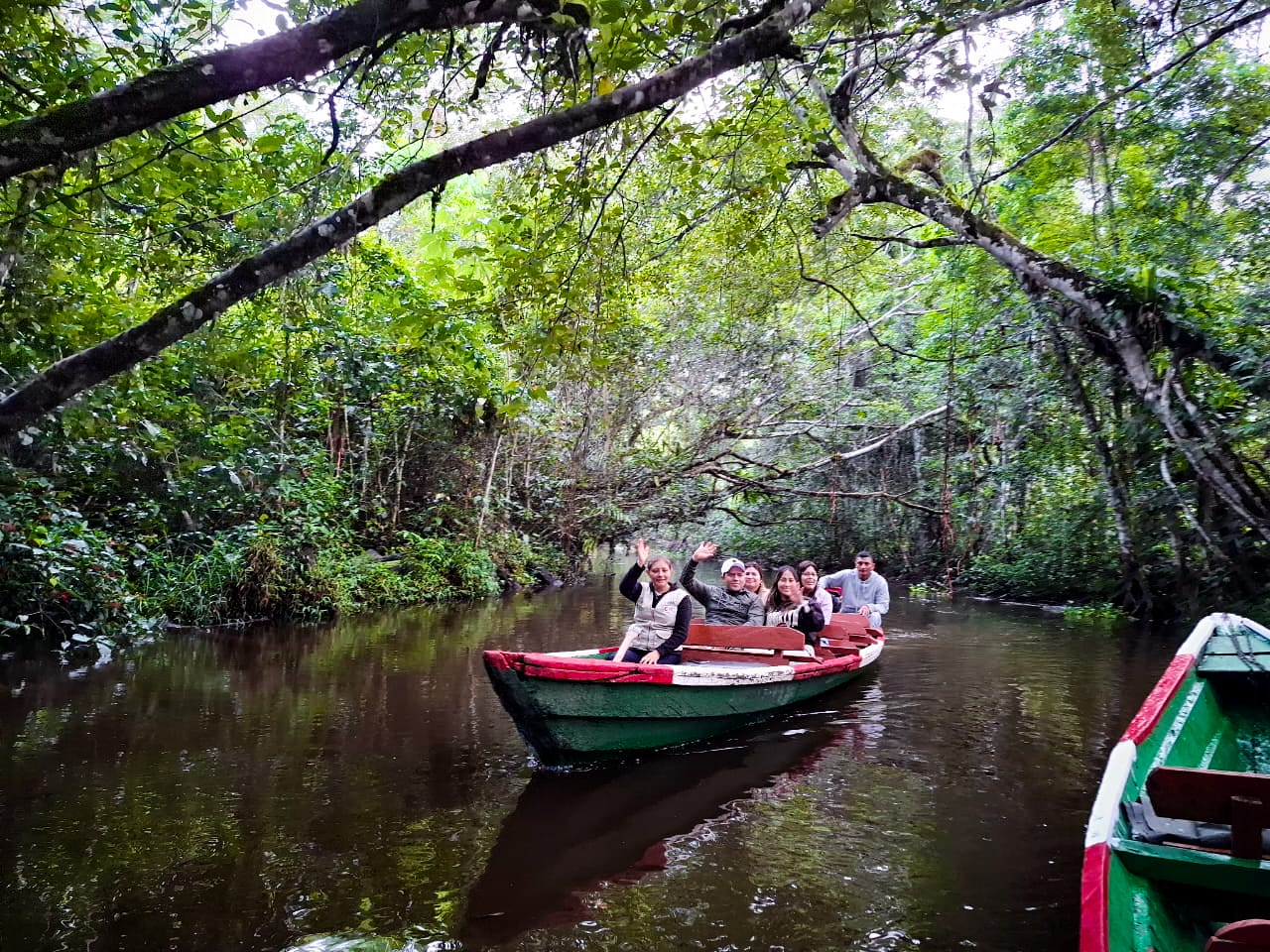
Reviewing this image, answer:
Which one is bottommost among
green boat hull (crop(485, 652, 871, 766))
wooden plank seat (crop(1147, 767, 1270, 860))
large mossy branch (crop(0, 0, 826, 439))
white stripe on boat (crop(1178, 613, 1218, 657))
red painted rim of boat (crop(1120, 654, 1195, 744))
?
green boat hull (crop(485, 652, 871, 766))

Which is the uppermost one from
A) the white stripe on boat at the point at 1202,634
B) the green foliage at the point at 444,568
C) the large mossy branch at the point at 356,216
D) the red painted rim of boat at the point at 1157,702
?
the large mossy branch at the point at 356,216

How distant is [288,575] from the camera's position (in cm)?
1119

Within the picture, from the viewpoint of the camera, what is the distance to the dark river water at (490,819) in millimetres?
3555

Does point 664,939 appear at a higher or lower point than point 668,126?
lower

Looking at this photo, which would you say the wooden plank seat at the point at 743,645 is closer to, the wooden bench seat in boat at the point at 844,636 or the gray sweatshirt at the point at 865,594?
the wooden bench seat in boat at the point at 844,636

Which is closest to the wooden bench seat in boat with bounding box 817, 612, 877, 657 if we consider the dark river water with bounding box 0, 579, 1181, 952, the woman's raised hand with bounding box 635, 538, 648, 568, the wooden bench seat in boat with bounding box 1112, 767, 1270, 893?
the dark river water with bounding box 0, 579, 1181, 952

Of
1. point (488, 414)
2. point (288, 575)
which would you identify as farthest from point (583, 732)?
point (488, 414)

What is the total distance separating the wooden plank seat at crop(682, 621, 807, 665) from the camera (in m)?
7.40

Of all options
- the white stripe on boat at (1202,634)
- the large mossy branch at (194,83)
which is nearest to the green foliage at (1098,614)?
the white stripe on boat at (1202,634)

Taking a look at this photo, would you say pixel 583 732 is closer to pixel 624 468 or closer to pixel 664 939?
pixel 664 939

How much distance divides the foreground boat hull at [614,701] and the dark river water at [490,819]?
8.2 inches

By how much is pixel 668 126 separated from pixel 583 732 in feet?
→ 14.2

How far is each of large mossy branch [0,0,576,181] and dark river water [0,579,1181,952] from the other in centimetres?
306

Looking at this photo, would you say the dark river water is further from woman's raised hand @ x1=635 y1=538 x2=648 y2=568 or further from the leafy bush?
woman's raised hand @ x1=635 y1=538 x2=648 y2=568
